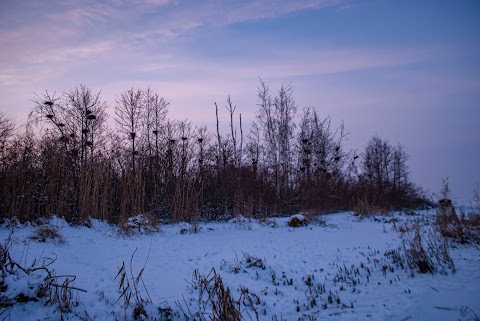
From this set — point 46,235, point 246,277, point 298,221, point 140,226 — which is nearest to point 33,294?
point 246,277

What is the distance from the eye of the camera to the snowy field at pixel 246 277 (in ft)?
13.8

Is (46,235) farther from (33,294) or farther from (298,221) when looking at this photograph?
(298,221)

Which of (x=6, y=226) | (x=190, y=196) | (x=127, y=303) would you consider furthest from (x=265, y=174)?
(x=127, y=303)

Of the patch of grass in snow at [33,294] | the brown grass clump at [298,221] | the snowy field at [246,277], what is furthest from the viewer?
the brown grass clump at [298,221]

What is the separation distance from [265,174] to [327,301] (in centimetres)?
1454

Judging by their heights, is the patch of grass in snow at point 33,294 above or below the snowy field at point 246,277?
above

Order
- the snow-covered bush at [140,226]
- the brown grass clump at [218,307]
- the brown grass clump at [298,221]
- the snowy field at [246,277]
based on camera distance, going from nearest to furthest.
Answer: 1. the brown grass clump at [218,307]
2. the snowy field at [246,277]
3. the snow-covered bush at [140,226]
4. the brown grass clump at [298,221]

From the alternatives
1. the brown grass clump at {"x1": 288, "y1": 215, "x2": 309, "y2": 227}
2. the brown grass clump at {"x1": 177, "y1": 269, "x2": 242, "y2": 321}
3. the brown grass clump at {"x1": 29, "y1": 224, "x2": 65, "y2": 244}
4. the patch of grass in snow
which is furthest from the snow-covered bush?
the patch of grass in snow

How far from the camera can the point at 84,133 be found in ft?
54.6

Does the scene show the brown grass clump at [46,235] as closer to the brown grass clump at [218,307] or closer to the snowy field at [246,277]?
the snowy field at [246,277]

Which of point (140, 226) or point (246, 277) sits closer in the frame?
point (246, 277)

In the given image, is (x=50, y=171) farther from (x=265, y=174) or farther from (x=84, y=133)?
(x=265, y=174)

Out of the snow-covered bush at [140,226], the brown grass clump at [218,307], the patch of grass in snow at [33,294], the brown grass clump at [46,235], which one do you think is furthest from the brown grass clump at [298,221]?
the patch of grass in snow at [33,294]

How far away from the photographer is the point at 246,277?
6.33m
